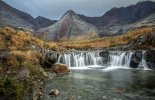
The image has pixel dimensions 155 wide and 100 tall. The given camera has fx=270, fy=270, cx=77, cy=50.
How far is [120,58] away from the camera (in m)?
60.4

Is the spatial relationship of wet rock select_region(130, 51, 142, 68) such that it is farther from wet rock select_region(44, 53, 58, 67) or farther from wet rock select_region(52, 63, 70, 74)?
wet rock select_region(52, 63, 70, 74)

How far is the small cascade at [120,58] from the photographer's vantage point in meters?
58.4

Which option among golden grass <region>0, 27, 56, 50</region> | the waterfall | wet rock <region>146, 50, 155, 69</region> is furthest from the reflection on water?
the waterfall

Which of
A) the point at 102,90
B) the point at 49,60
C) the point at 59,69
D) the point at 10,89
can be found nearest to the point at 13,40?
the point at 49,60

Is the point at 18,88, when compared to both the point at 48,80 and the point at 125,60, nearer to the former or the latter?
the point at 48,80

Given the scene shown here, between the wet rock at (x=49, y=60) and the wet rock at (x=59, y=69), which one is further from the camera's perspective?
the wet rock at (x=49, y=60)

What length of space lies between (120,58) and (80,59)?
9.34m

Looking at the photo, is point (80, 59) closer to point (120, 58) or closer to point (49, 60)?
point (120, 58)

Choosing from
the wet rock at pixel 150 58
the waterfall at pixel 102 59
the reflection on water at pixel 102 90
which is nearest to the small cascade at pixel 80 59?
the waterfall at pixel 102 59

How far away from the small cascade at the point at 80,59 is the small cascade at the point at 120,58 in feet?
10.5

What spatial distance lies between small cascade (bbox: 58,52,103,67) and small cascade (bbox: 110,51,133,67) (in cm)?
320

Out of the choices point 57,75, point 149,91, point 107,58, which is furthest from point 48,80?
point 107,58

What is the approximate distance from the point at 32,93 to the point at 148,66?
113ft

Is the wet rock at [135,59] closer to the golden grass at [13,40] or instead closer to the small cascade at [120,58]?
the small cascade at [120,58]
